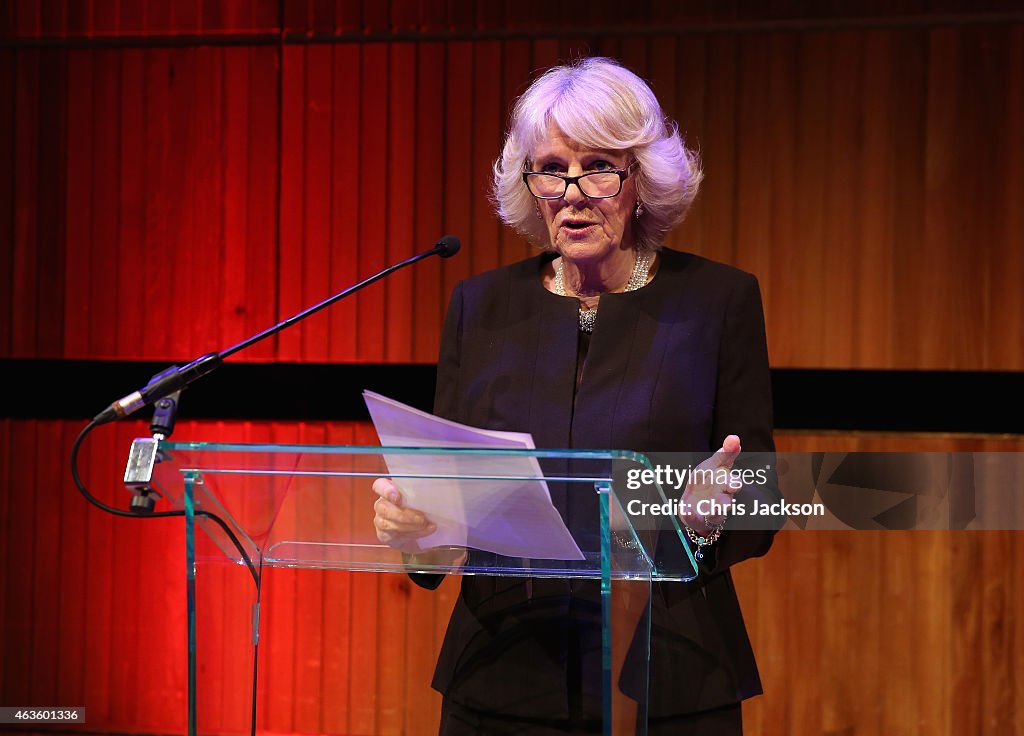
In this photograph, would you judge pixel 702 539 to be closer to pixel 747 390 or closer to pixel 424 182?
pixel 747 390

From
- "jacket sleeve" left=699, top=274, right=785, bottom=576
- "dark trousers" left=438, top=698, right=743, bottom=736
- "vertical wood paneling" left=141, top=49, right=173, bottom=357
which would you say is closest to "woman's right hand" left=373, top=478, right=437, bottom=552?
"dark trousers" left=438, top=698, right=743, bottom=736

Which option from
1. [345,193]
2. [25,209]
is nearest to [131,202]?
[25,209]

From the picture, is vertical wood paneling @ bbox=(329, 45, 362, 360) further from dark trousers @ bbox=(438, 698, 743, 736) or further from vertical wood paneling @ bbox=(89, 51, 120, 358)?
dark trousers @ bbox=(438, 698, 743, 736)

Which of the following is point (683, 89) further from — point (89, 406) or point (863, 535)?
point (89, 406)

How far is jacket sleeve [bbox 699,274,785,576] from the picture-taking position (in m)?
1.74

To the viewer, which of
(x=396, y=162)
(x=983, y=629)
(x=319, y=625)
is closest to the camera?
(x=319, y=625)

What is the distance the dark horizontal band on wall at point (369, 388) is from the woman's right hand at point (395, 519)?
196 cm

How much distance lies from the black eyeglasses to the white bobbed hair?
5 cm

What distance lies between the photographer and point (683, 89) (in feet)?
10.6

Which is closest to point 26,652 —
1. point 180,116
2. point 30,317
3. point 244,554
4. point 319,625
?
point 30,317

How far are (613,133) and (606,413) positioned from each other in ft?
1.58

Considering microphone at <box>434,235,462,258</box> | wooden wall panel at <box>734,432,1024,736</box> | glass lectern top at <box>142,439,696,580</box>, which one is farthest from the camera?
wooden wall panel at <box>734,432,1024,736</box>

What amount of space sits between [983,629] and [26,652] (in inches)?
116

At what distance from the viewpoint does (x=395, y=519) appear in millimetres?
1371
